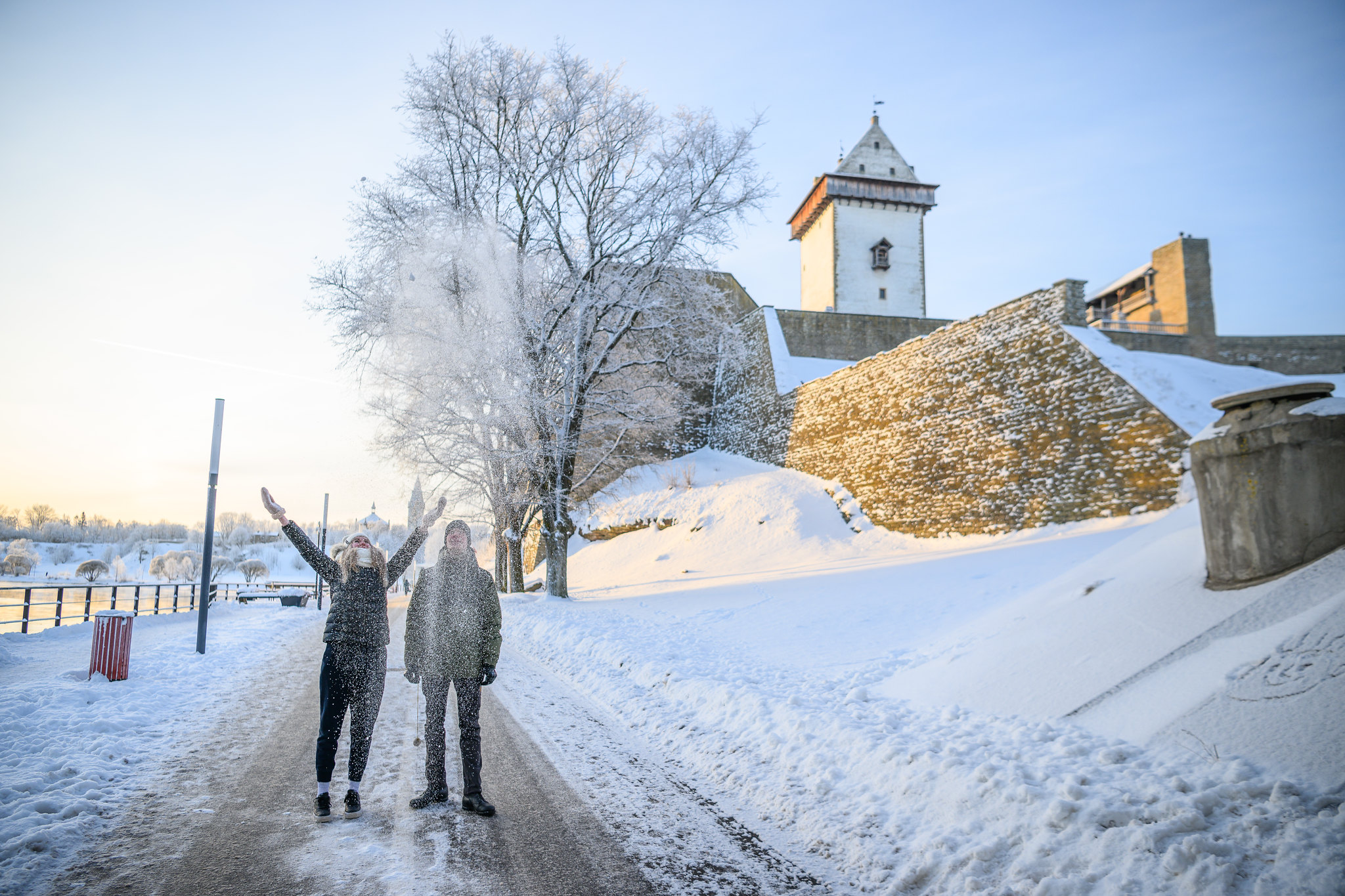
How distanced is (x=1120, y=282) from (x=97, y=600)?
46867 millimetres

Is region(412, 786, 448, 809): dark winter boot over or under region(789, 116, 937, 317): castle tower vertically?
under

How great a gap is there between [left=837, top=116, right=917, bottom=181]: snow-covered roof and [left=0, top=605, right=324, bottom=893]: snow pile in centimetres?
4098

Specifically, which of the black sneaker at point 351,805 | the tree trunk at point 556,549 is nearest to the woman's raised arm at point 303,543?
the black sneaker at point 351,805

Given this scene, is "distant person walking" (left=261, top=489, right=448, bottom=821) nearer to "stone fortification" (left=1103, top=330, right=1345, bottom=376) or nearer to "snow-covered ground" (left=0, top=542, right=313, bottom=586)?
"stone fortification" (left=1103, top=330, right=1345, bottom=376)

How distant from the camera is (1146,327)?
85.7 feet

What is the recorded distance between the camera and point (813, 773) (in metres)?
4.50

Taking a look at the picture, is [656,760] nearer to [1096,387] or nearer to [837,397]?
[1096,387]

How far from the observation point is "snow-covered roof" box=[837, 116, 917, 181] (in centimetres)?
4109

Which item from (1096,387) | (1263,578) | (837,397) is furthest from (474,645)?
(837,397)

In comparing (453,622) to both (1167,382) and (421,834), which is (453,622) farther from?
(1167,382)

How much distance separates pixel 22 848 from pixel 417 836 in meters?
1.94

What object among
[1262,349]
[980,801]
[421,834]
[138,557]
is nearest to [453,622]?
[421,834]

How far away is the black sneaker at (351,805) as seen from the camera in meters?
3.96

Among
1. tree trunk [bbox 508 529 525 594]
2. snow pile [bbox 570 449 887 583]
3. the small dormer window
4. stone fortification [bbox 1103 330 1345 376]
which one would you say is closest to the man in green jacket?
snow pile [bbox 570 449 887 583]
